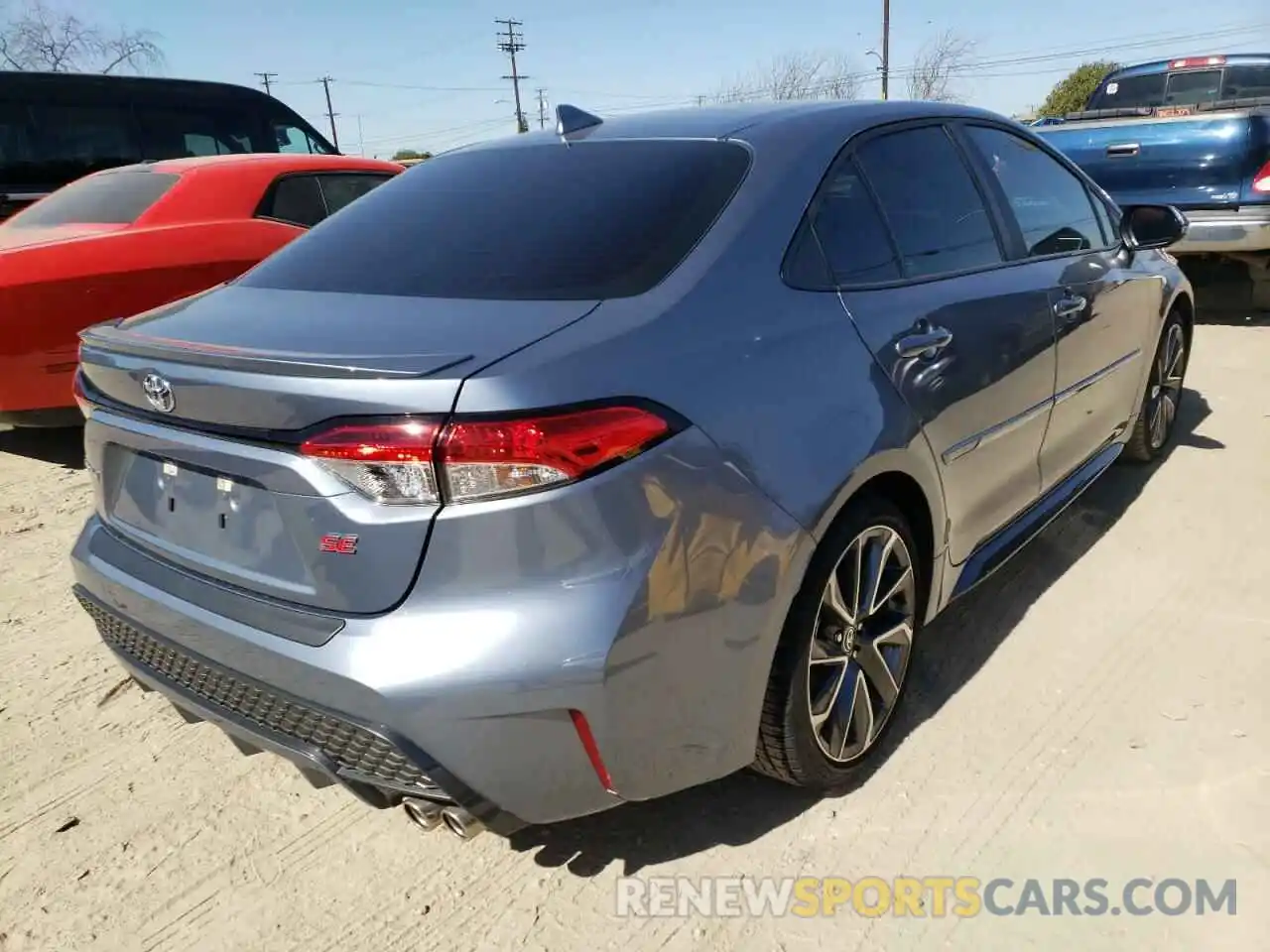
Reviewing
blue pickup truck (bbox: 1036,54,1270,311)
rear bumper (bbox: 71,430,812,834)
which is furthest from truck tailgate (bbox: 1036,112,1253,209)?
rear bumper (bbox: 71,430,812,834)

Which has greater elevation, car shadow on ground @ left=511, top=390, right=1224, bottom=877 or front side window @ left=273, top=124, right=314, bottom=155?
front side window @ left=273, top=124, right=314, bottom=155

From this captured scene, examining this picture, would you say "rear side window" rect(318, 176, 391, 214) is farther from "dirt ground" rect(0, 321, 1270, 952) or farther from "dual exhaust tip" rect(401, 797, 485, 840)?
"dual exhaust tip" rect(401, 797, 485, 840)

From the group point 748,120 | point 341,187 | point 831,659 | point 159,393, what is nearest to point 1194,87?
point 341,187

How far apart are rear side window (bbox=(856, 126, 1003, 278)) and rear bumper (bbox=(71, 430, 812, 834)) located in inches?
40.5

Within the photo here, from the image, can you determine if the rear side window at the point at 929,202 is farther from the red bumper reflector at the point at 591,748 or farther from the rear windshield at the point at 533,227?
the red bumper reflector at the point at 591,748

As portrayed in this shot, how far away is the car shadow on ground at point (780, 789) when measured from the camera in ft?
7.29

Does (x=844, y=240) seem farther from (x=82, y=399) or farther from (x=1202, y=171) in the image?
(x=1202, y=171)

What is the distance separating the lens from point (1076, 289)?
318cm

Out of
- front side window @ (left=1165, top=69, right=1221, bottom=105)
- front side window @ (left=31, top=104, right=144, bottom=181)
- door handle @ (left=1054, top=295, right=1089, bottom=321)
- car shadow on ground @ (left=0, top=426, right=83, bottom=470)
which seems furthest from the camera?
front side window @ (left=1165, top=69, right=1221, bottom=105)

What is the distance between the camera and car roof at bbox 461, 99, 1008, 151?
7.89 ft

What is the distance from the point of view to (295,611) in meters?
1.75

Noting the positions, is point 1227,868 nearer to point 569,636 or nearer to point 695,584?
point 695,584

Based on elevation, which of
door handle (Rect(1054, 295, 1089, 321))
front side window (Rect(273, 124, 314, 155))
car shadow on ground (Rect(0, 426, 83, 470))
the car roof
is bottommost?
car shadow on ground (Rect(0, 426, 83, 470))

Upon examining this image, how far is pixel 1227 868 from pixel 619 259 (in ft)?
5.93
